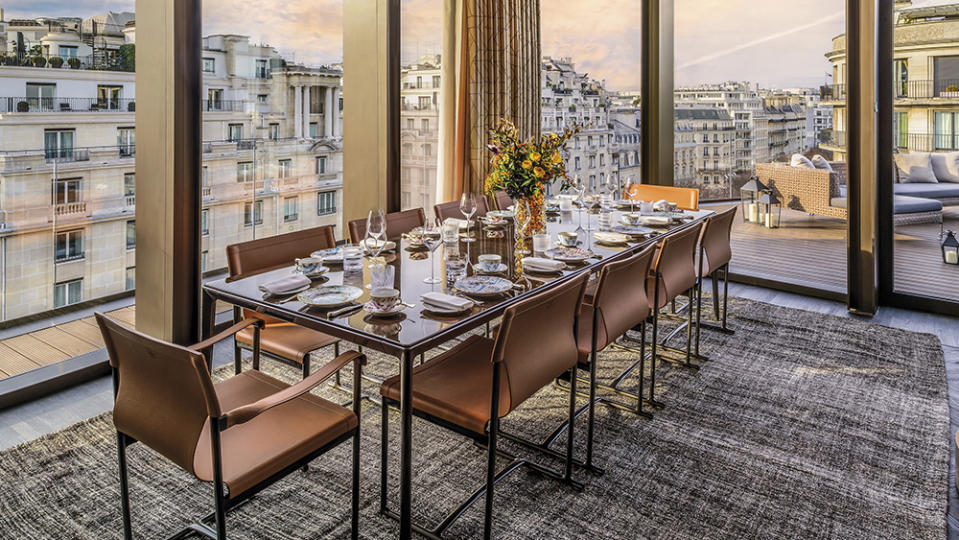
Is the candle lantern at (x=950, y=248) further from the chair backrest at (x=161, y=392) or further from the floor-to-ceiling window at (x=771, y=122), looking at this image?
the chair backrest at (x=161, y=392)

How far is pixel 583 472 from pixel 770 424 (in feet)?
3.28

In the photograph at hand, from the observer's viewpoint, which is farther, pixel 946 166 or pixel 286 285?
pixel 946 166

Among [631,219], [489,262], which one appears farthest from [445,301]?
[631,219]

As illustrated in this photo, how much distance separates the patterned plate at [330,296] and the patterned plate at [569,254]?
37.8 inches

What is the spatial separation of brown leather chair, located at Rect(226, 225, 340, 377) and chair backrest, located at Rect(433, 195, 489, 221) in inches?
41.7

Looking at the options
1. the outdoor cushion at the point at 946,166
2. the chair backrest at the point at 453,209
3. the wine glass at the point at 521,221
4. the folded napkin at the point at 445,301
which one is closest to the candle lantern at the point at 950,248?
the outdoor cushion at the point at 946,166

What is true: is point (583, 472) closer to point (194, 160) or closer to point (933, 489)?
point (933, 489)

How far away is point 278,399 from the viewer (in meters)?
1.65

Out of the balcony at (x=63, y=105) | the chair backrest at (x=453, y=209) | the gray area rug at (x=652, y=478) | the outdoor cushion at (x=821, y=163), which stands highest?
the balcony at (x=63, y=105)

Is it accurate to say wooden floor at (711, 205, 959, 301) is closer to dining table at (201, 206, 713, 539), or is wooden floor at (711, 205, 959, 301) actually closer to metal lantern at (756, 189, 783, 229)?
metal lantern at (756, 189, 783, 229)

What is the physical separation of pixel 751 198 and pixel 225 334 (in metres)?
4.52

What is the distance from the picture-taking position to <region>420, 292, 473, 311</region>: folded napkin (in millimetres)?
2059

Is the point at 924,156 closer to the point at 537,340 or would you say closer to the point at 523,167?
the point at 523,167

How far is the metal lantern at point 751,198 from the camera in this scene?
5.27 metres
